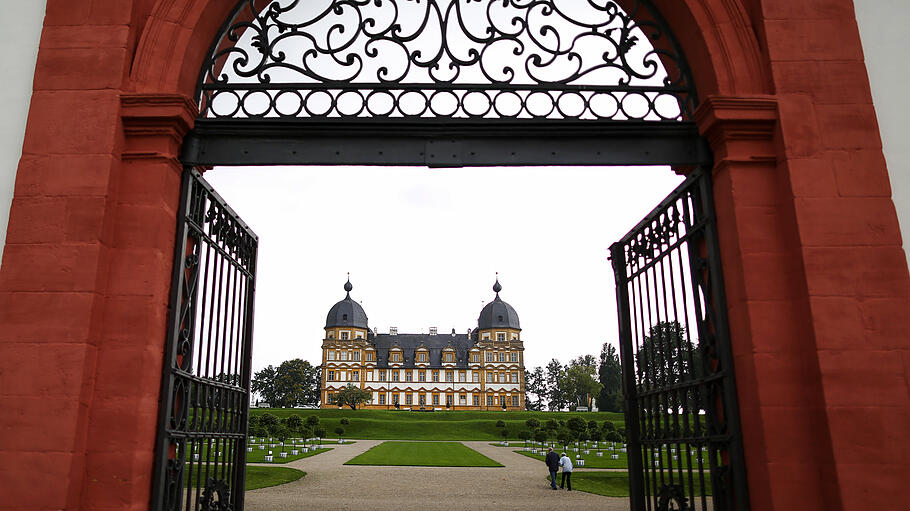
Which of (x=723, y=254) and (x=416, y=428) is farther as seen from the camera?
(x=416, y=428)

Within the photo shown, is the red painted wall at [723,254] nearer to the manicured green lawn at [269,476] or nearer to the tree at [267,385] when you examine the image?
the manicured green lawn at [269,476]

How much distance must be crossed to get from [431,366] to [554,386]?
88.7 ft

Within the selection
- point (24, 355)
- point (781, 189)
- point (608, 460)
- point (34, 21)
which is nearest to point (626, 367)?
point (781, 189)

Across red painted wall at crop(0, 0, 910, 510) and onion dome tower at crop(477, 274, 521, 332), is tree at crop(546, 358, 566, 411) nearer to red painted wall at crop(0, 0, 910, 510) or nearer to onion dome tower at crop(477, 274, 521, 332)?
onion dome tower at crop(477, 274, 521, 332)

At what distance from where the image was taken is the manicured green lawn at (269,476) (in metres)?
17.7

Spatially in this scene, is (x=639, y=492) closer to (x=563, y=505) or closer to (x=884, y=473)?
(x=884, y=473)

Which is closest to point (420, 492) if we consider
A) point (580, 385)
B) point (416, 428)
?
point (416, 428)

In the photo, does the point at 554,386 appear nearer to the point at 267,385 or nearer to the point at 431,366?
the point at 431,366

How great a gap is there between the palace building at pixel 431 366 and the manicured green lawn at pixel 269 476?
5535 centimetres

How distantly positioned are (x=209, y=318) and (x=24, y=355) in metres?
1.39

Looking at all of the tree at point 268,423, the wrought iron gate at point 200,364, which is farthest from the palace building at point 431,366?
the wrought iron gate at point 200,364

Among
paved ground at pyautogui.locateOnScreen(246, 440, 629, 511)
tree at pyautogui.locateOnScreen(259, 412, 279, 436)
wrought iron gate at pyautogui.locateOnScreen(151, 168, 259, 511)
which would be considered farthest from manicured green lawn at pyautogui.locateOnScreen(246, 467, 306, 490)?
wrought iron gate at pyautogui.locateOnScreen(151, 168, 259, 511)

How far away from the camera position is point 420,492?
16109 mm

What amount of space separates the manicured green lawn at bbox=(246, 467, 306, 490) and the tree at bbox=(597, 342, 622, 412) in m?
59.4
